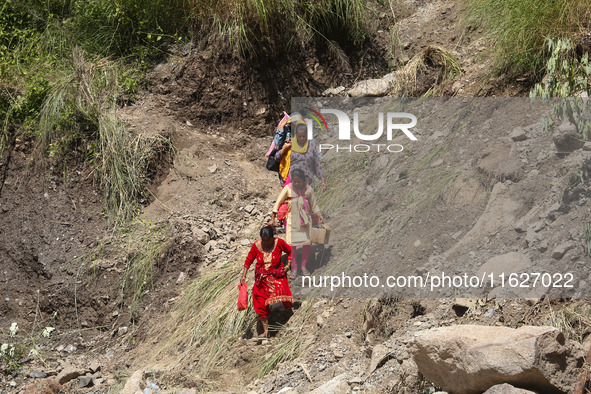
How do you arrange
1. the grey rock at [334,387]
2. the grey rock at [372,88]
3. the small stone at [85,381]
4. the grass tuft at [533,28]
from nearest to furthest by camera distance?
the grey rock at [334,387]
the small stone at [85,381]
the grass tuft at [533,28]
the grey rock at [372,88]

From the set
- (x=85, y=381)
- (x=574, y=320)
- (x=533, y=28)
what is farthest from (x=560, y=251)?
(x=85, y=381)

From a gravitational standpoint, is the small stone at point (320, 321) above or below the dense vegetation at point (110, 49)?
below

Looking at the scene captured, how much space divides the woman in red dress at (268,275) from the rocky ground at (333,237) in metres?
0.25

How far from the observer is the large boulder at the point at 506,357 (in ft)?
11.8

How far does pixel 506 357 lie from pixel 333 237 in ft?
8.41

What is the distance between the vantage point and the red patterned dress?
5.80m

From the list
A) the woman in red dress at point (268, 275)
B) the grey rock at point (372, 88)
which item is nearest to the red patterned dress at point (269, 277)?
the woman in red dress at point (268, 275)

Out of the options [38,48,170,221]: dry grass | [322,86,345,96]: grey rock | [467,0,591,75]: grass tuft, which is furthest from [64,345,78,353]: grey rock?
[467,0,591,75]: grass tuft

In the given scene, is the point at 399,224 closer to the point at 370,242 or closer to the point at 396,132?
the point at 370,242

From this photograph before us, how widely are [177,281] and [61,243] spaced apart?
1524 millimetres

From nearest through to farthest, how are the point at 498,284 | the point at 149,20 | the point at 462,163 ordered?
the point at 498,284 < the point at 462,163 < the point at 149,20

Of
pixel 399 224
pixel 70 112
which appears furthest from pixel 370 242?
pixel 70 112

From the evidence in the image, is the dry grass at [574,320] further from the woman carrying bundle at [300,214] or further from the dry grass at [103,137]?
the dry grass at [103,137]

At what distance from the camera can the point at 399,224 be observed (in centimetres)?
593
